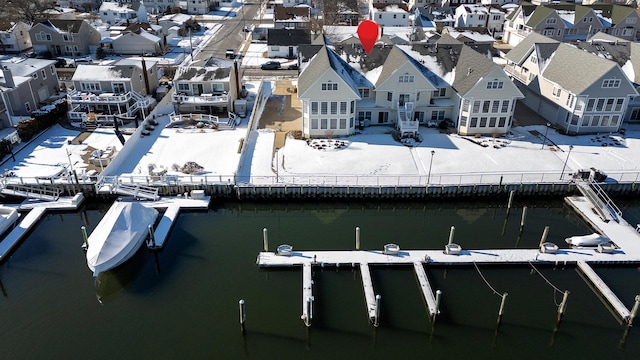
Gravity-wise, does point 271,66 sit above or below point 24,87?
below

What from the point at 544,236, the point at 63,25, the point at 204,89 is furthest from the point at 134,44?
the point at 544,236

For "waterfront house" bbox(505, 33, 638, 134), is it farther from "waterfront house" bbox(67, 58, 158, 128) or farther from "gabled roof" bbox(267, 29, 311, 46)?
"waterfront house" bbox(67, 58, 158, 128)

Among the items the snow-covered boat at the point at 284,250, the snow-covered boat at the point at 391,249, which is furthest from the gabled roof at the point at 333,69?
the snow-covered boat at the point at 391,249

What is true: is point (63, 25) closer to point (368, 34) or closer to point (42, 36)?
point (42, 36)

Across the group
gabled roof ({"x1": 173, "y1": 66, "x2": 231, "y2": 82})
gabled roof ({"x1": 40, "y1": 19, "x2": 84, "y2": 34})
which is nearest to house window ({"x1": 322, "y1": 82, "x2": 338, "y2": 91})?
gabled roof ({"x1": 173, "y1": 66, "x2": 231, "y2": 82})

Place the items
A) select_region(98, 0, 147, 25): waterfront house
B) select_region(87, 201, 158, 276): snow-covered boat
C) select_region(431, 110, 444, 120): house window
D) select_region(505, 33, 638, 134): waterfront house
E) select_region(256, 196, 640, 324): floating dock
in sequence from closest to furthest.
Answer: select_region(87, 201, 158, 276): snow-covered boat → select_region(256, 196, 640, 324): floating dock → select_region(505, 33, 638, 134): waterfront house → select_region(431, 110, 444, 120): house window → select_region(98, 0, 147, 25): waterfront house

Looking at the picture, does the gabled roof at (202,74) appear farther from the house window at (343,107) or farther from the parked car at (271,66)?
the parked car at (271,66)

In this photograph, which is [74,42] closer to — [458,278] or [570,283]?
[458,278]
